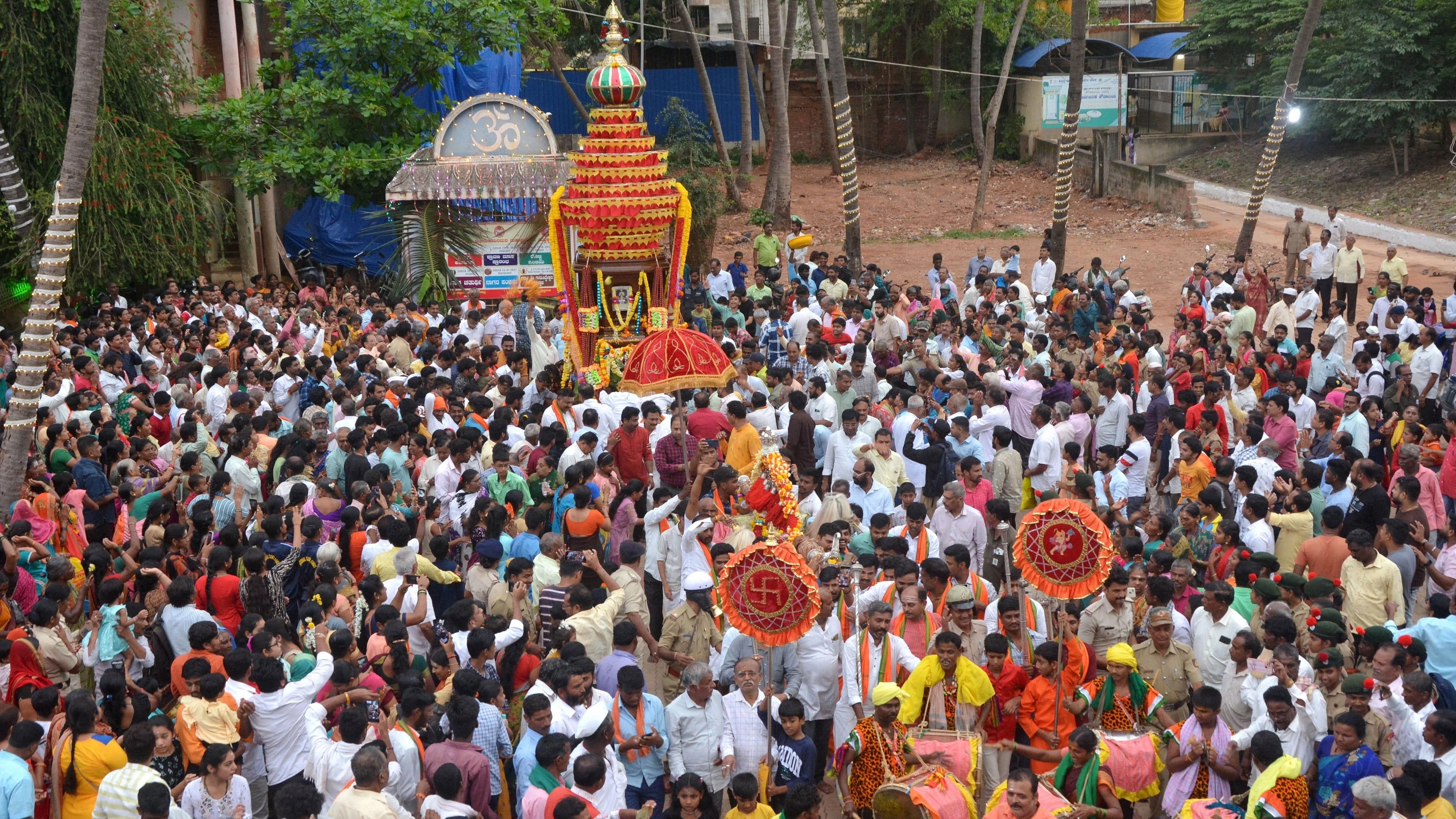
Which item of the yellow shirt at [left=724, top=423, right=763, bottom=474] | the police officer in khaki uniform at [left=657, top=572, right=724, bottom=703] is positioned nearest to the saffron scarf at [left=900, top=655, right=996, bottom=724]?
the police officer in khaki uniform at [left=657, top=572, right=724, bottom=703]

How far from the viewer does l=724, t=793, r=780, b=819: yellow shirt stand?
18.4ft

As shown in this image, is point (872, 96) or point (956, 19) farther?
point (872, 96)

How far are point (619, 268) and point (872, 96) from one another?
80.3ft

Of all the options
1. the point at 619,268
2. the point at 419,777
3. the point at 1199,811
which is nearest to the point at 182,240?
the point at 619,268

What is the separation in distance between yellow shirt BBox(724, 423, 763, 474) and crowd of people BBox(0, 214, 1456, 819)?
2 centimetres

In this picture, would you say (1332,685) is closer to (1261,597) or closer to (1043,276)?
(1261,597)

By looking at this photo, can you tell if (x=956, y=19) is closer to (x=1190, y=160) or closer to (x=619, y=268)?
(x=1190, y=160)

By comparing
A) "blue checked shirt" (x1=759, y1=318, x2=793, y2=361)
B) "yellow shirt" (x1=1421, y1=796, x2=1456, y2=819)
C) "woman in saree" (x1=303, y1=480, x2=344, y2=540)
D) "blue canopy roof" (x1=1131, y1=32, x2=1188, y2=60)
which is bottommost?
"yellow shirt" (x1=1421, y1=796, x2=1456, y2=819)

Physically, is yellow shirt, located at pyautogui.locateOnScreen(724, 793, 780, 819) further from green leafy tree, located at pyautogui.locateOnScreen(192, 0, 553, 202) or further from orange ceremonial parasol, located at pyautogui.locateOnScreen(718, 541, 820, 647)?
green leafy tree, located at pyautogui.locateOnScreen(192, 0, 553, 202)

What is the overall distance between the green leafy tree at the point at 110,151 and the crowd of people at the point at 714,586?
4.84 meters

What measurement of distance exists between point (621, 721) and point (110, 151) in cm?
1365

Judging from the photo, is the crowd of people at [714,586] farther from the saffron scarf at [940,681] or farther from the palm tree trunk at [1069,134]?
the palm tree trunk at [1069,134]

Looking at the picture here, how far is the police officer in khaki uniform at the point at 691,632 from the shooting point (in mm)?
7168

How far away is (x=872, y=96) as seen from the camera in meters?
37.1
